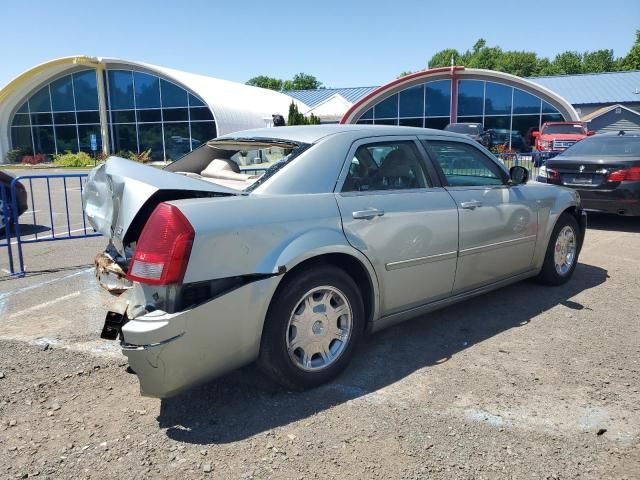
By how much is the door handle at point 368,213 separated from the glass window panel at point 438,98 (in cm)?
2811

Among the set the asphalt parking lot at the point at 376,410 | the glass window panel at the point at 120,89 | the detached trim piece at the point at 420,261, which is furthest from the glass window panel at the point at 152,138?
the detached trim piece at the point at 420,261

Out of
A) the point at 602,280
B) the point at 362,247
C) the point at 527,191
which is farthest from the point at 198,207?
the point at 602,280

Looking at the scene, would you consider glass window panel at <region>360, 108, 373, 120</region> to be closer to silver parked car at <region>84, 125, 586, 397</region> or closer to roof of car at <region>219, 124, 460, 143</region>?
silver parked car at <region>84, 125, 586, 397</region>

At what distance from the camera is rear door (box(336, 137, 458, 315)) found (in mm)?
3420

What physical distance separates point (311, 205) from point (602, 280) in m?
4.07

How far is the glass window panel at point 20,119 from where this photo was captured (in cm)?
3609

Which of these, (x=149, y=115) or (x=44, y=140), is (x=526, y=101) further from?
(x=44, y=140)

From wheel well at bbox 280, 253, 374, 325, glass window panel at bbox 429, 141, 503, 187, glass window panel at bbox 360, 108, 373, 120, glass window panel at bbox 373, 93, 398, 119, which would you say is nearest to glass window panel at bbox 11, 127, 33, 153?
glass window panel at bbox 360, 108, 373, 120

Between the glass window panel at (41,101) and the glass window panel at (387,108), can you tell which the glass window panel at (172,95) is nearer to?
the glass window panel at (41,101)

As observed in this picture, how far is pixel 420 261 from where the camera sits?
371cm

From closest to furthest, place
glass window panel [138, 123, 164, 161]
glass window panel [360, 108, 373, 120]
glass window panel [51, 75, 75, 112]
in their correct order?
1. glass window panel [360, 108, 373, 120]
2. glass window panel [138, 123, 164, 161]
3. glass window panel [51, 75, 75, 112]

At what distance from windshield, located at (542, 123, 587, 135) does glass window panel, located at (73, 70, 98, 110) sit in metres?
27.5

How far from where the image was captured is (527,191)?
4832mm

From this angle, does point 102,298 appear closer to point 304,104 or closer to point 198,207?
point 198,207
